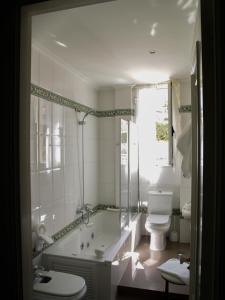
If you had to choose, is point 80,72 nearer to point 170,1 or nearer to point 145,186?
point 170,1

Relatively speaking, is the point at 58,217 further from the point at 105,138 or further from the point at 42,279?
the point at 105,138

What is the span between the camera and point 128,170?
3.71m

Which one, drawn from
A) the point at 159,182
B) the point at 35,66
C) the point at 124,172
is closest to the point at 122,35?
the point at 35,66

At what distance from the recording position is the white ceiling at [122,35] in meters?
1.93

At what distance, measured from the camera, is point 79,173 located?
3717 mm

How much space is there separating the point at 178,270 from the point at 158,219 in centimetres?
146

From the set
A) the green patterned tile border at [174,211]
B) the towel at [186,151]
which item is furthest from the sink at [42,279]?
the green patterned tile border at [174,211]

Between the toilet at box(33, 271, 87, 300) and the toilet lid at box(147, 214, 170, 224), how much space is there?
187 cm

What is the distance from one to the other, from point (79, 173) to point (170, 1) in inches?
99.2

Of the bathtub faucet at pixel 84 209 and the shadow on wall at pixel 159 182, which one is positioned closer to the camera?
the bathtub faucet at pixel 84 209

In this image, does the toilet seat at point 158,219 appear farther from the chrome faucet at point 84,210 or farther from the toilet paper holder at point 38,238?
the toilet paper holder at point 38,238

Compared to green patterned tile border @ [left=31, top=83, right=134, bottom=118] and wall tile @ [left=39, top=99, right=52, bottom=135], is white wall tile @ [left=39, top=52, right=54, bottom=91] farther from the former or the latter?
wall tile @ [left=39, top=99, right=52, bottom=135]

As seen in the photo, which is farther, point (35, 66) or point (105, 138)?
point (105, 138)
